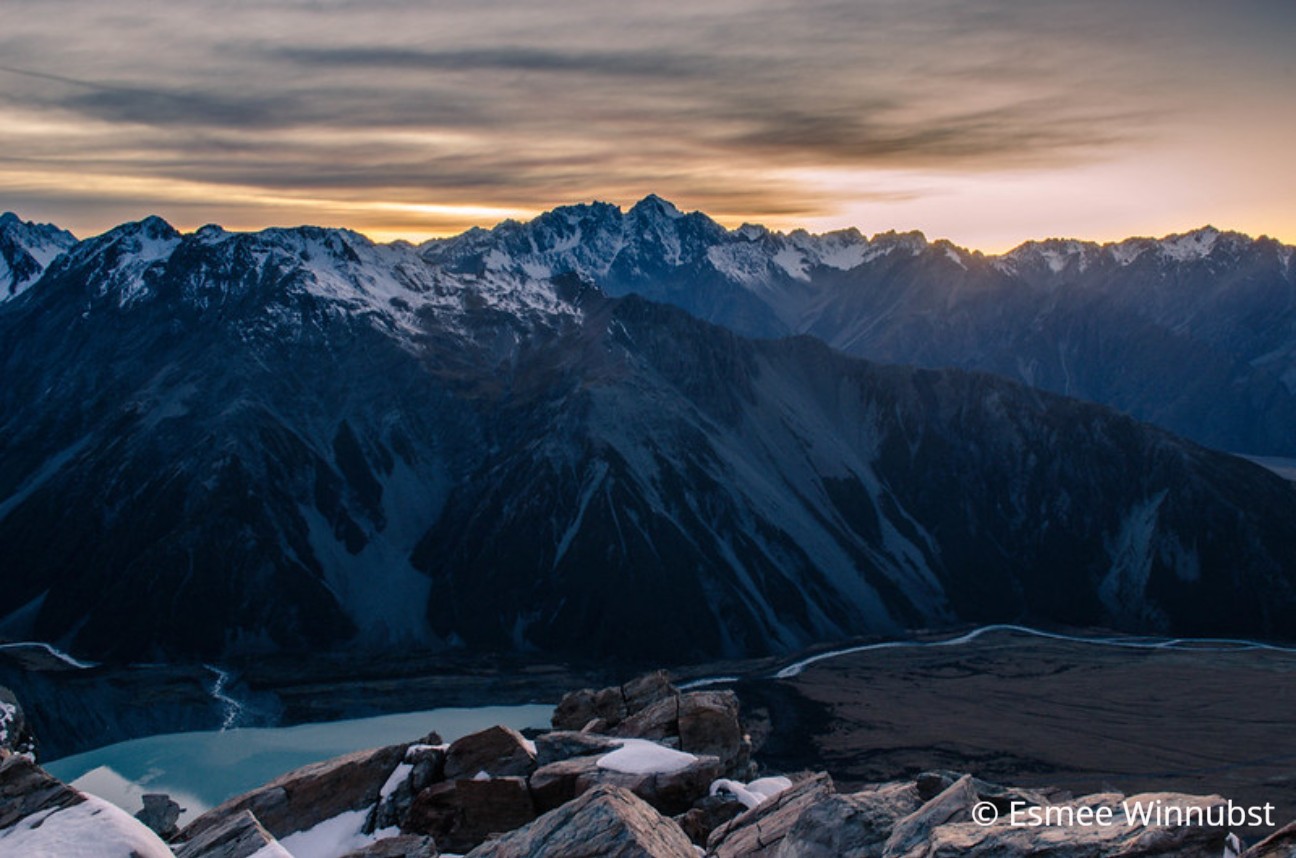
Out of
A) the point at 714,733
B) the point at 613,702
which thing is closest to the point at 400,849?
the point at 714,733

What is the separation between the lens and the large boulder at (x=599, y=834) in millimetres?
21844

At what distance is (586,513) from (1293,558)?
121 metres

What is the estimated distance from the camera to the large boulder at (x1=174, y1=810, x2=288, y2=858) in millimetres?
24375

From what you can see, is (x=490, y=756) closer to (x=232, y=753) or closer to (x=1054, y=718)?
(x=232, y=753)

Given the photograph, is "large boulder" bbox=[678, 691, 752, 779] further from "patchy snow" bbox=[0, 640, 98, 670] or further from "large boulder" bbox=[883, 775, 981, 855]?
"patchy snow" bbox=[0, 640, 98, 670]

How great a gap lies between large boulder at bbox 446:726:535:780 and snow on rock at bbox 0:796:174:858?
13.6 meters

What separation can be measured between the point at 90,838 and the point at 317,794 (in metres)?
14.0

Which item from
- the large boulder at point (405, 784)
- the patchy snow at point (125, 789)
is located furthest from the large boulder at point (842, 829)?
the patchy snow at point (125, 789)

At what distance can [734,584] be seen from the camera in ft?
543

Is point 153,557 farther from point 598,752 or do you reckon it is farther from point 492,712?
point 598,752

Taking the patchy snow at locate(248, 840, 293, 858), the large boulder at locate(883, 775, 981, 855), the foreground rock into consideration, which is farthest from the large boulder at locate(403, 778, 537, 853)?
the large boulder at locate(883, 775, 981, 855)

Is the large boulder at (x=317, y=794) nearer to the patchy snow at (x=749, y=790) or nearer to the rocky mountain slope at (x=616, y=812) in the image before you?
the rocky mountain slope at (x=616, y=812)

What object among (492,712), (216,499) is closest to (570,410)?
(216,499)

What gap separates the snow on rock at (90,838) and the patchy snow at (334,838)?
11202mm
